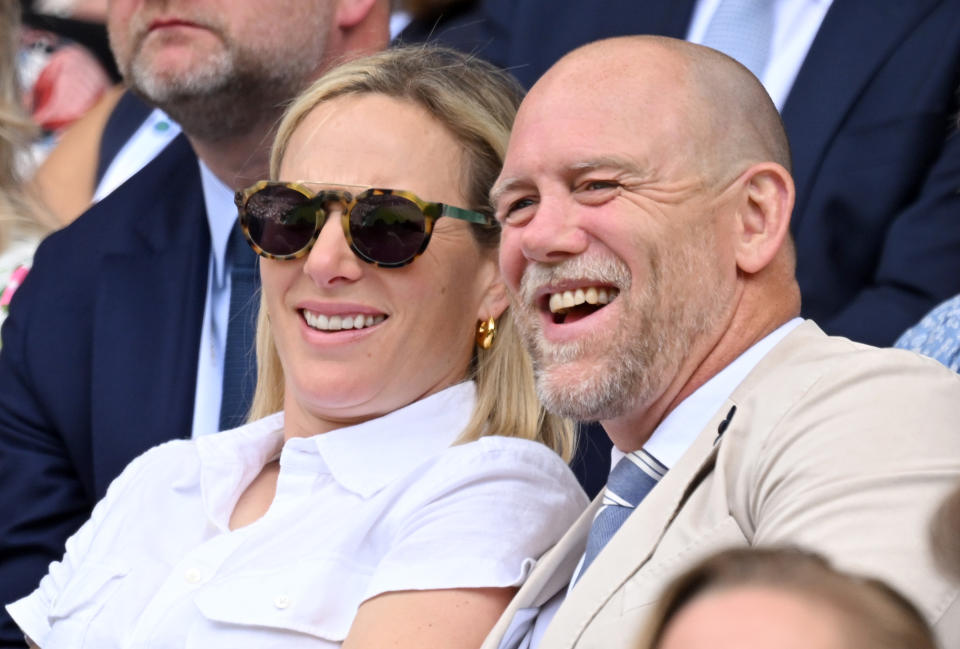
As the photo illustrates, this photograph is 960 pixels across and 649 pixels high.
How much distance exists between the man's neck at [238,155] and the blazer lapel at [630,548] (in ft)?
6.01

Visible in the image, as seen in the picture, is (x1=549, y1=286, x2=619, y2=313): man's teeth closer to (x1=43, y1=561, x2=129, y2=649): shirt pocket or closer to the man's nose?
the man's nose

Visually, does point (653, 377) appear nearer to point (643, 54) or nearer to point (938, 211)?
point (643, 54)

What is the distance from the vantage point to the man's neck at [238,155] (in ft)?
11.3

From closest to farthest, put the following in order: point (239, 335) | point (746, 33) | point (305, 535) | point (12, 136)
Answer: point (305, 535) → point (746, 33) → point (239, 335) → point (12, 136)

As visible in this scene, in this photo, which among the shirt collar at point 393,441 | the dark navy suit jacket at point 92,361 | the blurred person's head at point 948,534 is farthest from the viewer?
the dark navy suit jacket at point 92,361

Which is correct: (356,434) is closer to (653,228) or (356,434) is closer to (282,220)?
(282,220)

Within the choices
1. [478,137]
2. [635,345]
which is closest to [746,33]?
[478,137]

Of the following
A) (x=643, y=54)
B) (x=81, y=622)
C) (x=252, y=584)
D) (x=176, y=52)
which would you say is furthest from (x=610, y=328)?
(x=176, y=52)

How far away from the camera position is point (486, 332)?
2506 millimetres

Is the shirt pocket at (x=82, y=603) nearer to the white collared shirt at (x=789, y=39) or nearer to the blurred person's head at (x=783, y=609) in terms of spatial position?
the blurred person's head at (x=783, y=609)

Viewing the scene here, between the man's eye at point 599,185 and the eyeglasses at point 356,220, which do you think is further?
the eyeglasses at point 356,220

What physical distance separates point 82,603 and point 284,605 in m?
0.46

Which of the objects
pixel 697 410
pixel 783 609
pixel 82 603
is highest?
pixel 783 609

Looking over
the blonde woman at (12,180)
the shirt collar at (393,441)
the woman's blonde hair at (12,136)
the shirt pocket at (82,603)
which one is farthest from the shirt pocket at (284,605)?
the woman's blonde hair at (12,136)
